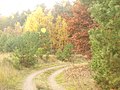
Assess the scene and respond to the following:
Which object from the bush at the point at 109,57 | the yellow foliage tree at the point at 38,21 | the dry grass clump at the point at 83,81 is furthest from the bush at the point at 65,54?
the bush at the point at 109,57

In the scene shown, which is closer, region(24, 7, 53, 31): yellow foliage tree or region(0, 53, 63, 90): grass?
region(0, 53, 63, 90): grass

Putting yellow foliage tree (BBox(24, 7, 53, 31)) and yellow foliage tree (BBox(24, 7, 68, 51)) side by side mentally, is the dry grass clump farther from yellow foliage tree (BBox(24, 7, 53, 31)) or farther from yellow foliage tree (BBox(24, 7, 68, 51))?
yellow foliage tree (BBox(24, 7, 53, 31))

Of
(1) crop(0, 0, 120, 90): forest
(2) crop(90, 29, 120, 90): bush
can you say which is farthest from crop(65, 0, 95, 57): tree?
(2) crop(90, 29, 120, 90): bush

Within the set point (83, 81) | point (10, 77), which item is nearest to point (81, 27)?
point (83, 81)

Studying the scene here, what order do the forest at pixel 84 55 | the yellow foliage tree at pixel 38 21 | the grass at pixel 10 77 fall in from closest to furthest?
the forest at pixel 84 55
the grass at pixel 10 77
the yellow foliage tree at pixel 38 21

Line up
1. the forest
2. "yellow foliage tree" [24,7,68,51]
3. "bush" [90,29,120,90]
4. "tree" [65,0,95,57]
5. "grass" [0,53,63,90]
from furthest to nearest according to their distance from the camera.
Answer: "yellow foliage tree" [24,7,68,51] → "tree" [65,0,95,57] → "grass" [0,53,63,90] → the forest → "bush" [90,29,120,90]

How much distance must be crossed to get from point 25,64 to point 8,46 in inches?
703

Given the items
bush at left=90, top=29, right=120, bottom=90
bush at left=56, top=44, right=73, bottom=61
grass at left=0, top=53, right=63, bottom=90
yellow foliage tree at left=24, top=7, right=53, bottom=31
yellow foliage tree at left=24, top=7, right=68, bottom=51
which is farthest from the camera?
yellow foliage tree at left=24, top=7, right=53, bottom=31

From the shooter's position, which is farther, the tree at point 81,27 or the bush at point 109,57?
the tree at point 81,27

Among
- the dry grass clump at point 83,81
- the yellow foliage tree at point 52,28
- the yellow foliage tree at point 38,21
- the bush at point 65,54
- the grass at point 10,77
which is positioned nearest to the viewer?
the dry grass clump at point 83,81

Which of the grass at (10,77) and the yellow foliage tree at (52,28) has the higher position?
the yellow foliage tree at (52,28)

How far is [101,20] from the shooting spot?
63.1 ft

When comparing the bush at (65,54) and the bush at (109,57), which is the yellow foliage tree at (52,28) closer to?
the bush at (65,54)

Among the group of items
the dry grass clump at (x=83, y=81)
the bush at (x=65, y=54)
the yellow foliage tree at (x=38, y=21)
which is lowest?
the dry grass clump at (x=83, y=81)
